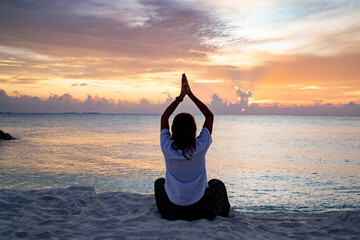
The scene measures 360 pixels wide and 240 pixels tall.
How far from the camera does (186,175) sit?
4453 millimetres

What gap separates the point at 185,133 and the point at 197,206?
1.35 metres

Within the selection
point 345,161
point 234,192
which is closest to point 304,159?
point 345,161

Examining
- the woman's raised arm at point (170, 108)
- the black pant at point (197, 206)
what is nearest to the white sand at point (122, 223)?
the black pant at point (197, 206)

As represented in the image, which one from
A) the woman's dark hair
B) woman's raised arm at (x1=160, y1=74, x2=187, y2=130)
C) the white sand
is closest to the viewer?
the woman's dark hair

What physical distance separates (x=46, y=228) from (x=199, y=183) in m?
2.62

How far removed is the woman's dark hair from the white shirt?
0.07 meters

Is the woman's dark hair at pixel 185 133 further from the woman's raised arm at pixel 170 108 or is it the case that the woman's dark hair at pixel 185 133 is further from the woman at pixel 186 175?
the woman's raised arm at pixel 170 108

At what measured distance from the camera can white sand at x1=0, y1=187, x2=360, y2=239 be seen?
4383 mm

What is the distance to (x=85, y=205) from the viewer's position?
238 inches

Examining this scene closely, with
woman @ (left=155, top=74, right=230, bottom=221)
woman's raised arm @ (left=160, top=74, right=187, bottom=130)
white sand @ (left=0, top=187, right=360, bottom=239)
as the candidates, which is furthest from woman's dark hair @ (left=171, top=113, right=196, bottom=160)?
white sand @ (left=0, top=187, right=360, bottom=239)

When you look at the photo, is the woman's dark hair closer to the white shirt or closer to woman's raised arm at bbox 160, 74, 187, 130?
the white shirt

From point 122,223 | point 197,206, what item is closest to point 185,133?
point 197,206

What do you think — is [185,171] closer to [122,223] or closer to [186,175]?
[186,175]

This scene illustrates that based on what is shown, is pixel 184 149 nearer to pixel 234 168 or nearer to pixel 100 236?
pixel 100 236
